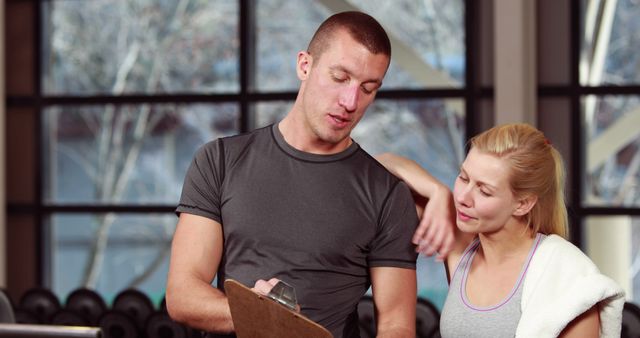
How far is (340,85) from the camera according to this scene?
7.26 ft

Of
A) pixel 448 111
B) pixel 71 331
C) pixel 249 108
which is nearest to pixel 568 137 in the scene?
pixel 448 111

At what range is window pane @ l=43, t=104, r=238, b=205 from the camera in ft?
18.6

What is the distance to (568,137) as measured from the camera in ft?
16.8

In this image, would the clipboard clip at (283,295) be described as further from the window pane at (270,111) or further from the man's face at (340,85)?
the window pane at (270,111)

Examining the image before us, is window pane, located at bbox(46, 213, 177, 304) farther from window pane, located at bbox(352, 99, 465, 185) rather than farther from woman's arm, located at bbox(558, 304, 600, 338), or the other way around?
woman's arm, located at bbox(558, 304, 600, 338)

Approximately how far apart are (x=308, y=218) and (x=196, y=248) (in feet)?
0.80

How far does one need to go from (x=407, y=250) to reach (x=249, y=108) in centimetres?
328

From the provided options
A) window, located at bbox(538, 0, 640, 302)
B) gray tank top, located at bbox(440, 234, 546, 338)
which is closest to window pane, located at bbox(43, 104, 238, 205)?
window, located at bbox(538, 0, 640, 302)

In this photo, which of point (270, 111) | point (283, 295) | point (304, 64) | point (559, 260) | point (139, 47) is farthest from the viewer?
point (139, 47)

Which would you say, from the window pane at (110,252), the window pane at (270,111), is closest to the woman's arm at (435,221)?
the window pane at (270,111)

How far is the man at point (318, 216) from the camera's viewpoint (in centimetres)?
223

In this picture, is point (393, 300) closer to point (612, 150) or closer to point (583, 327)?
point (583, 327)

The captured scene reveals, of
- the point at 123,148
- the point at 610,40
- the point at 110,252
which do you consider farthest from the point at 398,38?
the point at 110,252

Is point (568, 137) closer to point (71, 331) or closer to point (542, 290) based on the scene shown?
point (542, 290)
